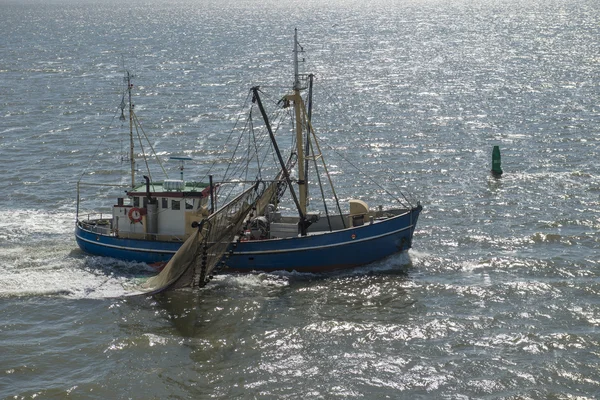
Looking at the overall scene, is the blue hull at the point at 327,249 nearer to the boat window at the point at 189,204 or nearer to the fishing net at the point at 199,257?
the fishing net at the point at 199,257

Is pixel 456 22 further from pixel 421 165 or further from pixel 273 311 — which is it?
pixel 273 311

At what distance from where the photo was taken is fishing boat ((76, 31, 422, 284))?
42.0m

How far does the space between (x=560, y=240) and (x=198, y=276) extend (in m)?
18.8

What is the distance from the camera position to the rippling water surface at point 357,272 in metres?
33.3

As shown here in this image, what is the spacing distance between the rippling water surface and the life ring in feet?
8.20

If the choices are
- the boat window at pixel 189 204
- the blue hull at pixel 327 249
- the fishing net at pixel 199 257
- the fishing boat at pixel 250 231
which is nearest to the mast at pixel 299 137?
the fishing boat at pixel 250 231

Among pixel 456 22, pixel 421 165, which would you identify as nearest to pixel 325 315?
pixel 421 165

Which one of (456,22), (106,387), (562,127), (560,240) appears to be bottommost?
(106,387)

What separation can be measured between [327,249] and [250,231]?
4.28 m

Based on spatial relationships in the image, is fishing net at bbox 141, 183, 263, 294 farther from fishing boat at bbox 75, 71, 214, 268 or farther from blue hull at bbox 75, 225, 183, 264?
blue hull at bbox 75, 225, 183, 264

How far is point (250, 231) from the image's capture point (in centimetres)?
4528

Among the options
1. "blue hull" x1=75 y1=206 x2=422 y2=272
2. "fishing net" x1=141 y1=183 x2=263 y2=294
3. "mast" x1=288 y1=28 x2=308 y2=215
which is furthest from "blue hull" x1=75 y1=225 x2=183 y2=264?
"mast" x1=288 y1=28 x2=308 y2=215

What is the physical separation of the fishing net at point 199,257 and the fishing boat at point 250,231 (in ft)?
0.15

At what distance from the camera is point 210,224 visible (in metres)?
41.8
